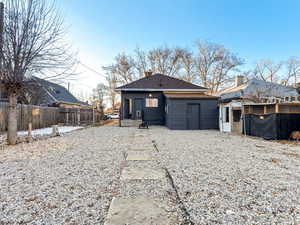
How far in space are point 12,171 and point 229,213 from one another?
3852 mm

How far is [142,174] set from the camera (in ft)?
9.84

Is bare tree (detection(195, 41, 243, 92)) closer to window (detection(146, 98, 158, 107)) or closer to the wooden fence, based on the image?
window (detection(146, 98, 158, 107))

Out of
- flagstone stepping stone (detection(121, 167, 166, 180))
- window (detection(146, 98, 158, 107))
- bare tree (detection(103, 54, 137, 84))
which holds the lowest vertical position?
flagstone stepping stone (detection(121, 167, 166, 180))

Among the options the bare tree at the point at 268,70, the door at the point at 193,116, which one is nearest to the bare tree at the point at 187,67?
the bare tree at the point at 268,70

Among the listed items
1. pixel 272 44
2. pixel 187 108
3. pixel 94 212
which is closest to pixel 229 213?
pixel 94 212

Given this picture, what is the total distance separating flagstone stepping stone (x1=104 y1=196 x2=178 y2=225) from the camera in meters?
1.61

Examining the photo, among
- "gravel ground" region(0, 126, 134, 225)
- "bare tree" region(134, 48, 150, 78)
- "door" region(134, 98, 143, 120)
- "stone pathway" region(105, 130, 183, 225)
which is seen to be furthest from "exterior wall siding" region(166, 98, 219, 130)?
"bare tree" region(134, 48, 150, 78)

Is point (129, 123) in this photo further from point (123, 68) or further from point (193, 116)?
point (123, 68)

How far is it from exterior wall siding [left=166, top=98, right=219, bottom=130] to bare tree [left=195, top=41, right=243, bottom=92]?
14.9 meters

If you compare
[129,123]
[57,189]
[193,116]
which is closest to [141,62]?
[129,123]

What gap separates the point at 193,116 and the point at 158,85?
474 cm

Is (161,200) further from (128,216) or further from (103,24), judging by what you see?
(103,24)

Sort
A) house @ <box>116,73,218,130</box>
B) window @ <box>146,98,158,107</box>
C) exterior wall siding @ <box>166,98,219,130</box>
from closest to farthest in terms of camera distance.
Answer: exterior wall siding @ <box>166,98,219,130</box> → house @ <box>116,73,218,130</box> → window @ <box>146,98,158,107</box>

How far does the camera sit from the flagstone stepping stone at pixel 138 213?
5.29 ft
